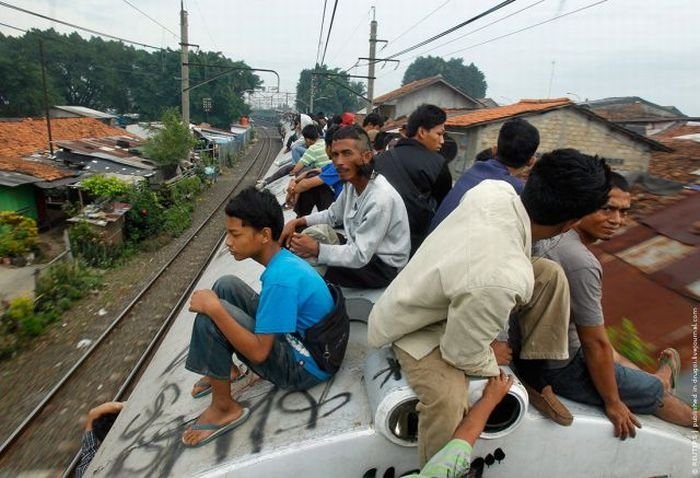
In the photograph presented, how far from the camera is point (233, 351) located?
7.55 ft

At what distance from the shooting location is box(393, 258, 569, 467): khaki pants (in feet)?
5.78

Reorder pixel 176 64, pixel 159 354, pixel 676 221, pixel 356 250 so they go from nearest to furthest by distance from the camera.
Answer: pixel 356 250 < pixel 676 221 < pixel 159 354 < pixel 176 64

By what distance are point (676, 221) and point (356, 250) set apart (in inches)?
94.1

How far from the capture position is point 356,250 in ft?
9.13

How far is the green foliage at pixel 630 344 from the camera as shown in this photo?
254 cm

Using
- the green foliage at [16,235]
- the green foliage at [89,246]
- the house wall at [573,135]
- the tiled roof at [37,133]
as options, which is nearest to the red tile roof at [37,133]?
the tiled roof at [37,133]

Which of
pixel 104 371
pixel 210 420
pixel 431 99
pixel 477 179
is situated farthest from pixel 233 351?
pixel 431 99

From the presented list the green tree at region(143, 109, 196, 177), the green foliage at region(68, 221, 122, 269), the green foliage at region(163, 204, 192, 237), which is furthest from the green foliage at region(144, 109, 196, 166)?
the green foliage at region(68, 221, 122, 269)

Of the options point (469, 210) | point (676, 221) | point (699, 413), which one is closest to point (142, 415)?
point (469, 210)

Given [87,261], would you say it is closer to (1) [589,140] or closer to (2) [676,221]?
(2) [676,221]

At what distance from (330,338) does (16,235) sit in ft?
42.7

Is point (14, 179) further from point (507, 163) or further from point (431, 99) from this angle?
point (431, 99)

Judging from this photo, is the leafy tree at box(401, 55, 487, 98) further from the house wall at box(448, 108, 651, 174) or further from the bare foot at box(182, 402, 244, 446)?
the bare foot at box(182, 402, 244, 446)

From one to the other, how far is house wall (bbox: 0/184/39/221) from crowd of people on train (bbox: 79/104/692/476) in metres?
14.7
